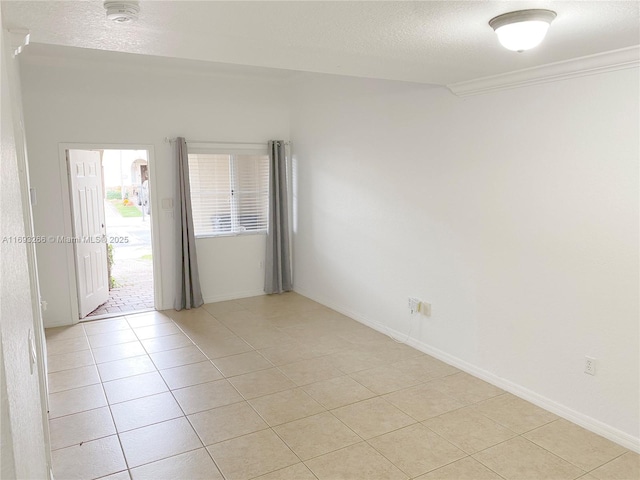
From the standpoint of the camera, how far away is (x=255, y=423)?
321cm

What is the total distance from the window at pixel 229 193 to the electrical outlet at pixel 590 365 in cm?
423

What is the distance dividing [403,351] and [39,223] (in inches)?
152

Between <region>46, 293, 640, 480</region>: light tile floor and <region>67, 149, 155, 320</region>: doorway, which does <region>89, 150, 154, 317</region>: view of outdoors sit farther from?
<region>46, 293, 640, 480</region>: light tile floor

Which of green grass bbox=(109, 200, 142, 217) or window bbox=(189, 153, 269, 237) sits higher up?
window bbox=(189, 153, 269, 237)

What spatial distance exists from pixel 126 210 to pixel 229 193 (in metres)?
6.64

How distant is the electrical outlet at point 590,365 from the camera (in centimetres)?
307

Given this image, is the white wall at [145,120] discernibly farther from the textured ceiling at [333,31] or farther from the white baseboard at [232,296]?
the textured ceiling at [333,31]

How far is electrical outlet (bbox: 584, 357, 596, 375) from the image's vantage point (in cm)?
307

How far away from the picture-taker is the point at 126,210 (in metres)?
11.8

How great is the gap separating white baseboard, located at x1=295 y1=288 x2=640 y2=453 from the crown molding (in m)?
2.15

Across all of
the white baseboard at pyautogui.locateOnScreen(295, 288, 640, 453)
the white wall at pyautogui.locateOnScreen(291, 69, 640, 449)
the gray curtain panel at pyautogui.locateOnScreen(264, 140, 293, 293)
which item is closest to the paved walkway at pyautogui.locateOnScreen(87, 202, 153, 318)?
the gray curtain panel at pyautogui.locateOnScreen(264, 140, 293, 293)

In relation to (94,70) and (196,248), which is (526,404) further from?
(94,70)

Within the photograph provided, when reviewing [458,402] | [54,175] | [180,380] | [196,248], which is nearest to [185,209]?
[196,248]

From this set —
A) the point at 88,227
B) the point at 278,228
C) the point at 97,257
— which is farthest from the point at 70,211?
the point at 278,228
